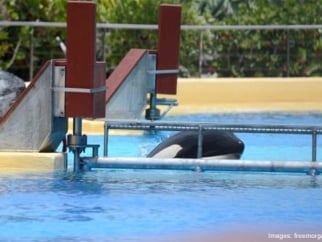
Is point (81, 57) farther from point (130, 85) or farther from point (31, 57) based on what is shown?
point (31, 57)

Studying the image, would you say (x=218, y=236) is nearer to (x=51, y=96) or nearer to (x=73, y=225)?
(x=73, y=225)

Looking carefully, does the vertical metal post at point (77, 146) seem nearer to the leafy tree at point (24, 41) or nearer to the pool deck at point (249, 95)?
the pool deck at point (249, 95)

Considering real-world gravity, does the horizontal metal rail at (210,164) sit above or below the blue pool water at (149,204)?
above

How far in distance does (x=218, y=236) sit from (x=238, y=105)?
11025mm

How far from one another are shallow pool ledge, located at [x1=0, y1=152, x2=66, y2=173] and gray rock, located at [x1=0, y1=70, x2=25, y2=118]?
9.66 ft

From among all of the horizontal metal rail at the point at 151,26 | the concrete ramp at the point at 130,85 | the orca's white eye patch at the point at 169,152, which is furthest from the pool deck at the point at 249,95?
the orca's white eye patch at the point at 169,152

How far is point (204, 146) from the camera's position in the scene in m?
12.4

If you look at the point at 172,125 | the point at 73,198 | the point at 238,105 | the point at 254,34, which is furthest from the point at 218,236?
the point at 254,34

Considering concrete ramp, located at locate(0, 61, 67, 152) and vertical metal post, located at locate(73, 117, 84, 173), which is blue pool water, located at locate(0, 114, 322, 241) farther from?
concrete ramp, located at locate(0, 61, 67, 152)

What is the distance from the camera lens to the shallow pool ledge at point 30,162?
11.5 metres

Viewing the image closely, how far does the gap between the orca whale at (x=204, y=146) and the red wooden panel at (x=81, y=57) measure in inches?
46.6

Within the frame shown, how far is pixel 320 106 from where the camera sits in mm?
19625

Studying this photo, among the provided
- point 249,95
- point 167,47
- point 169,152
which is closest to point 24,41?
point 249,95

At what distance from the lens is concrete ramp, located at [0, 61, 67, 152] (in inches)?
454
